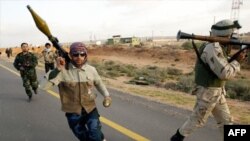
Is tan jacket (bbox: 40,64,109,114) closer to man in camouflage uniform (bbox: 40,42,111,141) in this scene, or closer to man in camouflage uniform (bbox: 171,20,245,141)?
man in camouflage uniform (bbox: 40,42,111,141)

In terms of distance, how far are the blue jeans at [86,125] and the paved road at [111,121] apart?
5.93ft

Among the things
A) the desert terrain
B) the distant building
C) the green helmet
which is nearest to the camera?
the green helmet

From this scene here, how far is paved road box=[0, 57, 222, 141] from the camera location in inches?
297

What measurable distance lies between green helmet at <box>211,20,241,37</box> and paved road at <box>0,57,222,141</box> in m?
2.25

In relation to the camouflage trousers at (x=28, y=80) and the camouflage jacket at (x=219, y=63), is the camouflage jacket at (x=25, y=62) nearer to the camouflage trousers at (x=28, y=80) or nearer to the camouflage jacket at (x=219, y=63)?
the camouflage trousers at (x=28, y=80)

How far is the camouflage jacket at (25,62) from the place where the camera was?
40.3 feet

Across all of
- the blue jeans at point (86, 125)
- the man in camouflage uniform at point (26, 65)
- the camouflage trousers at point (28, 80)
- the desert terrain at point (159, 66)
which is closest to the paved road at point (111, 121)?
the camouflage trousers at point (28, 80)

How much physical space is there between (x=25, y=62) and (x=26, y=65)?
0.10 m

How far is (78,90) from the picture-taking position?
5.47m

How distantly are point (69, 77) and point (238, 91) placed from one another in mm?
12431

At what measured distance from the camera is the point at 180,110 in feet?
34.1

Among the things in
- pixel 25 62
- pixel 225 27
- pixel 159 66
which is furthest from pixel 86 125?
pixel 159 66

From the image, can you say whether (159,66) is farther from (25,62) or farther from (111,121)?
(111,121)

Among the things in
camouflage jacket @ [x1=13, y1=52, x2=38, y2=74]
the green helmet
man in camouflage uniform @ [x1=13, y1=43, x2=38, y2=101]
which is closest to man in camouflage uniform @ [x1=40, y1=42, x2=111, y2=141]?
the green helmet
